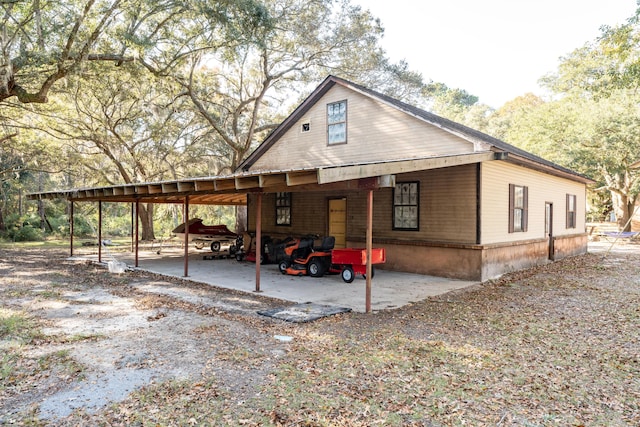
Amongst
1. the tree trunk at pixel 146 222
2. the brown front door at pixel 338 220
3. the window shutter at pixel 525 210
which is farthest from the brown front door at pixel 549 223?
the tree trunk at pixel 146 222

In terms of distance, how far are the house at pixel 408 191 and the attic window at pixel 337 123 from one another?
1.2 inches

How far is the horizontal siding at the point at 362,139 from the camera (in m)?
10.9

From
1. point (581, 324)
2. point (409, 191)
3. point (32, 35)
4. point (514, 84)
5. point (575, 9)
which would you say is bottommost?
point (581, 324)

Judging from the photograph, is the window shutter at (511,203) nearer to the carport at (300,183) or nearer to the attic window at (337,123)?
the carport at (300,183)

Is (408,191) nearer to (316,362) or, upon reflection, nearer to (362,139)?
(362,139)

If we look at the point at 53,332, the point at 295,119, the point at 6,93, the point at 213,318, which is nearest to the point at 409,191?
the point at 295,119

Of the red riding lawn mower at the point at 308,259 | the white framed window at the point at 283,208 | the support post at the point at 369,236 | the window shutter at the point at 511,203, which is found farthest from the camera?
the white framed window at the point at 283,208

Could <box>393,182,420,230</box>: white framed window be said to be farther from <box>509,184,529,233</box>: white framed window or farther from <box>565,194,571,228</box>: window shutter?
<box>565,194,571,228</box>: window shutter

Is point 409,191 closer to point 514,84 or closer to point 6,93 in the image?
point 6,93

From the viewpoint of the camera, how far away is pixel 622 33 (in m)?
13.1

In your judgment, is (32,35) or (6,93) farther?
(32,35)

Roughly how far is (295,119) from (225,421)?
1182 centimetres

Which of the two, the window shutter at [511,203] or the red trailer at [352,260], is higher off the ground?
the window shutter at [511,203]

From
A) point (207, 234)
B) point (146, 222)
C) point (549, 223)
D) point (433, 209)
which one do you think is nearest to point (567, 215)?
point (549, 223)
